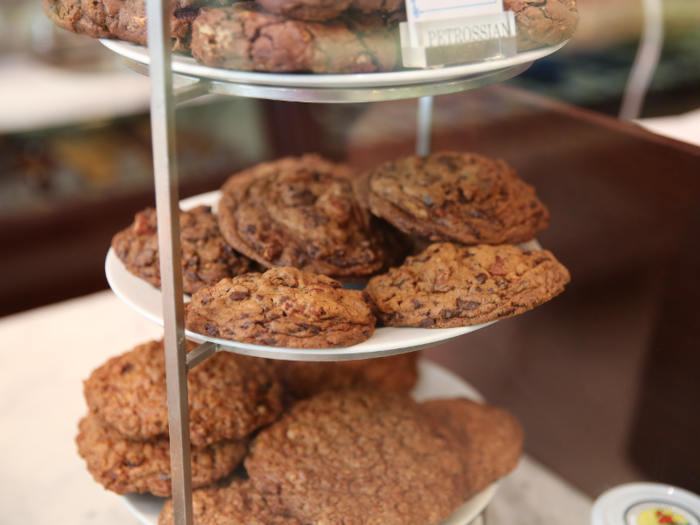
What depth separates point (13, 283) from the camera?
2.36m

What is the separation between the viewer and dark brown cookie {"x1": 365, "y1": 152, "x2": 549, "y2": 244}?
1.02m

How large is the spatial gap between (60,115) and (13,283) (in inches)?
24.8

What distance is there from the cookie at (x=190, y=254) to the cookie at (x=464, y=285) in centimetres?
23

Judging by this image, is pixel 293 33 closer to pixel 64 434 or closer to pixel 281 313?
pixel 281 313

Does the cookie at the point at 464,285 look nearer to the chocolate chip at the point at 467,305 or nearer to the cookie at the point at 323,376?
the chocolate chip at the point at 467,305

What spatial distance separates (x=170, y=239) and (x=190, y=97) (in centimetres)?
16

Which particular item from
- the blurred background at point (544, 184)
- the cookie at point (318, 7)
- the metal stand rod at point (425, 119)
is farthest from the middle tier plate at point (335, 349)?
the metal stand rod at point (425, 119)

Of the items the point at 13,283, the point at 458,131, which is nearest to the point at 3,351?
the point at 13,283

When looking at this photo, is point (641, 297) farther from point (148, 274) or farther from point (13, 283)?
point (13, 283)

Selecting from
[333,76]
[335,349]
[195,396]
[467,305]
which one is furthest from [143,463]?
[333,76]

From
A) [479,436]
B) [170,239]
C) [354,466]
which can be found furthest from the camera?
[479,436]

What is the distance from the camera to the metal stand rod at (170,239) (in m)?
0.69

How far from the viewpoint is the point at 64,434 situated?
60.5 inches

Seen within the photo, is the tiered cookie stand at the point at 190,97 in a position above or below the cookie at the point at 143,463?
above
